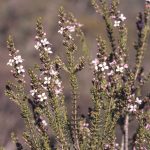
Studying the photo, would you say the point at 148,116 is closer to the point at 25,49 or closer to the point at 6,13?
the point at 25,49

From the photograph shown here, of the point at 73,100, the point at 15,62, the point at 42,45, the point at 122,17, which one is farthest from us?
the point at 122,17

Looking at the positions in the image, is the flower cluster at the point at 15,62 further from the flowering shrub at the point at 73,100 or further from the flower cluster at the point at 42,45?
the flower cluster at the point at 42,45

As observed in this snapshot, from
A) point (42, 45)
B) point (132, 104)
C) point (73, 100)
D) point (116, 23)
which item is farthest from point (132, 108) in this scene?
point (42, 45)

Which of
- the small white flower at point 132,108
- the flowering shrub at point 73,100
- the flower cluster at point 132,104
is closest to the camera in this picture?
the flowering shrub at point 73,100

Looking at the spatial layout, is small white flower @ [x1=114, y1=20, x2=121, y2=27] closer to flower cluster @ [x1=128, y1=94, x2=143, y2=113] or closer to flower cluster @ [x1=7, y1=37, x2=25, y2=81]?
flower cluster @ [x1=128, y1=94, x2=143, y2=113]

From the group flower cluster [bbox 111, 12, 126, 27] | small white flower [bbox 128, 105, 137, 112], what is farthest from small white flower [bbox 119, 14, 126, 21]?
small white flower [bbox 128, 105, 137, 112]

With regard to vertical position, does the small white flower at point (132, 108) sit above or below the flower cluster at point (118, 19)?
below

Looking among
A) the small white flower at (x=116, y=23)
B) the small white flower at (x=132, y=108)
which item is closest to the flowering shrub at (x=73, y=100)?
the small white flower at (x=132, y=108)

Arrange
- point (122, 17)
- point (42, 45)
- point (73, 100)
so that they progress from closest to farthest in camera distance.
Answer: point (42, 45) → point (73, 100) → point (122, 17)

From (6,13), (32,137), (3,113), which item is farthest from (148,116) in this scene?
(6,13)

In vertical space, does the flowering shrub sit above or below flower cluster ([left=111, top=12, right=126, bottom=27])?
below

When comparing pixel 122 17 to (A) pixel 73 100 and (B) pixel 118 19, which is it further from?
(A) pixel 73 100
